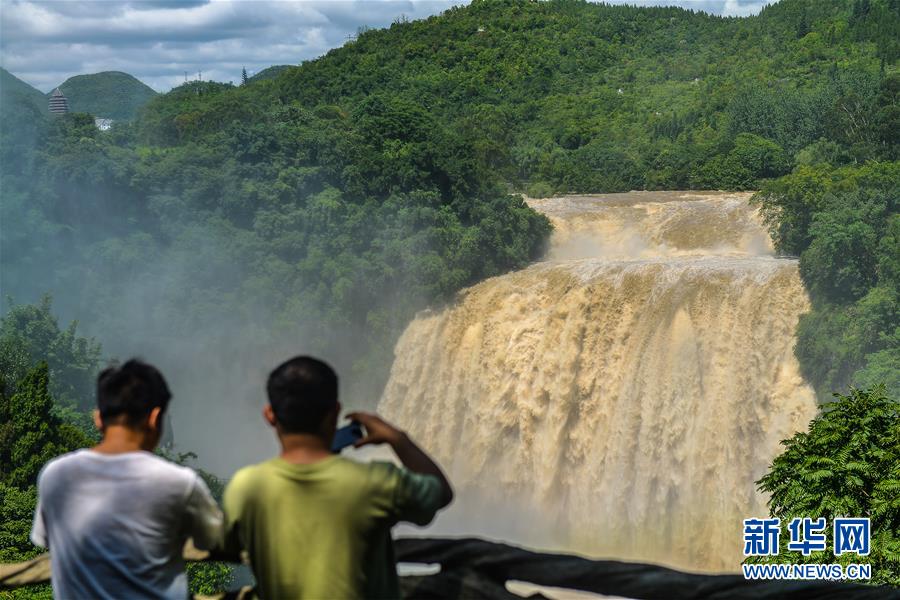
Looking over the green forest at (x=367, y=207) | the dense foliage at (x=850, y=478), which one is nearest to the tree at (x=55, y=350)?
the green forest at (x=367, y=207)

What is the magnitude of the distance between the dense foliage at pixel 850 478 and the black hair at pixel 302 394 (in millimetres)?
7694

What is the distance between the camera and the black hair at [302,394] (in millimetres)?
2395

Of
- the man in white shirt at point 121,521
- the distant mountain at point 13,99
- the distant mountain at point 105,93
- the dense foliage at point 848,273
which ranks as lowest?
the man in white shirt at point 121,521

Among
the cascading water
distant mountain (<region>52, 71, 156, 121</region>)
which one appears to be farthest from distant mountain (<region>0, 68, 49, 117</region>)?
distant mountain (<region>52, 71, 156, 121</region>)

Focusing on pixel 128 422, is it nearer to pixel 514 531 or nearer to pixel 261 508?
pixel 261 508

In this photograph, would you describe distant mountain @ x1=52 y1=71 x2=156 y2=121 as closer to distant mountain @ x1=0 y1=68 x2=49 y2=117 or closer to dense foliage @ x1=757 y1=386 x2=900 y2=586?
distant mountain @ x1=0 y1=68 x2=49 y2=117

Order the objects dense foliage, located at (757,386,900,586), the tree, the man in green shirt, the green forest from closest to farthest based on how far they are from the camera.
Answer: the man in green shirt, dense foliage, located at (757,386,900,586), the green forest, the tree

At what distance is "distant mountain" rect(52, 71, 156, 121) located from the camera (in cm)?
9262

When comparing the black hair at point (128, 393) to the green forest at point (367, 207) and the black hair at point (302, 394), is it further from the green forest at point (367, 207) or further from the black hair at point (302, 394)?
the green forest at point (367, 207)

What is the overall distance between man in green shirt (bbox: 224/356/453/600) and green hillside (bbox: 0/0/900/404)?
15.1 m

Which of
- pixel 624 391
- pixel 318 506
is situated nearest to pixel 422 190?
pixel 624 391

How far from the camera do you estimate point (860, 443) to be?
9.98m

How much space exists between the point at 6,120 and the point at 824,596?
32.4 m

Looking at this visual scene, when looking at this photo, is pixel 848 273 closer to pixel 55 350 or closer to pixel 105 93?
pixel 55 350
